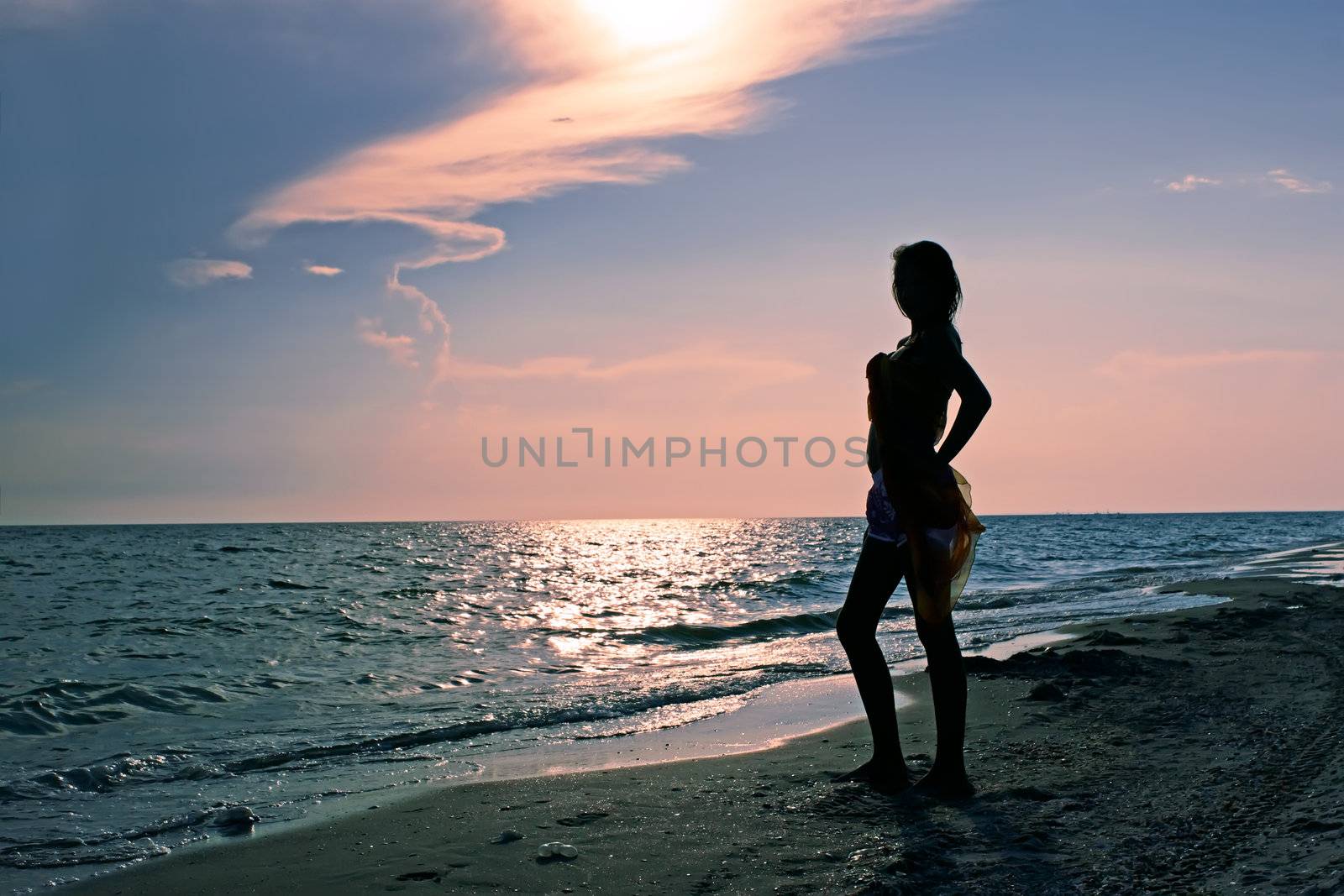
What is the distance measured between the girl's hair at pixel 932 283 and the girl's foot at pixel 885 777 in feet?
5.59

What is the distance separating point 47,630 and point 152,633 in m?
2.06

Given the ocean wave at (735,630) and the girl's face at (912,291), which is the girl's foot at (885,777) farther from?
the ocean wave at (735,630)

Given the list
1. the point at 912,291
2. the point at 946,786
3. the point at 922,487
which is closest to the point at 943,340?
the point at 912,291

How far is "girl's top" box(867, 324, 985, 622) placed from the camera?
11.4 feet

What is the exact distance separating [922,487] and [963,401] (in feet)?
1.14

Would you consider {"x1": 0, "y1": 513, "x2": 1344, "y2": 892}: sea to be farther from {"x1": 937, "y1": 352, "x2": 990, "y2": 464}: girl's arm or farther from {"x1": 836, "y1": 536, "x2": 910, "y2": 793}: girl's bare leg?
{"x1": 937, "y1": 352, "x2": 990, "y2": 464}: girl's arm

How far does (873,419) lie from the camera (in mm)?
3617

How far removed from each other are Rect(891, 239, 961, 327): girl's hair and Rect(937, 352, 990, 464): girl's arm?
0.18 m

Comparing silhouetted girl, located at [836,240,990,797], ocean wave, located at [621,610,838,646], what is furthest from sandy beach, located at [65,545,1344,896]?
ocean wave, located at [621,610,838,646]

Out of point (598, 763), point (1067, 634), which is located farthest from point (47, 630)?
point (1067, 634)

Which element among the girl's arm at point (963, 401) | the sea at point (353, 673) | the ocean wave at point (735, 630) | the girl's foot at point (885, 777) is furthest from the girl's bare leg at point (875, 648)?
the ocean wave at point (735, 630)

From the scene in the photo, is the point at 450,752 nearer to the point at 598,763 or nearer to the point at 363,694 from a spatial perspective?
the point at 598,763

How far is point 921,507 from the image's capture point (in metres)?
3.49

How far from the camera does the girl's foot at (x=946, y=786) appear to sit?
3562 millimetres
